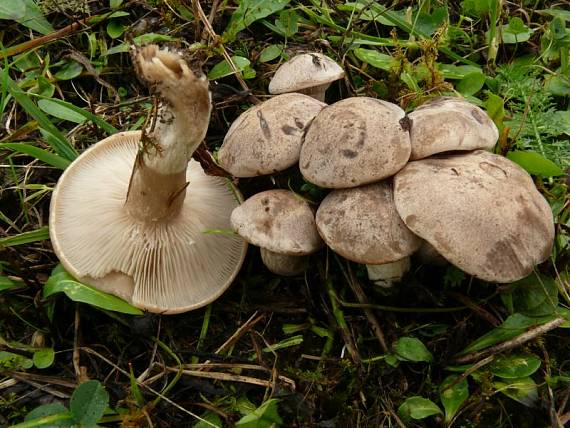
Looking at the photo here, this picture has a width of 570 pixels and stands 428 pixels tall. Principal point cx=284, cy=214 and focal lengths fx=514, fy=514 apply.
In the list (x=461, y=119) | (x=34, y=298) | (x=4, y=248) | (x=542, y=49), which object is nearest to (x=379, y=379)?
(x=461, y=119)

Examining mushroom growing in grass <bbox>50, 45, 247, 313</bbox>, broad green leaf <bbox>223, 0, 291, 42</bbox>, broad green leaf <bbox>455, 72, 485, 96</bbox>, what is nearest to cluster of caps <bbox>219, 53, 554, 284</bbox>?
mushroom growing in grass <bbox>50, 45, 247, 313</bbox>

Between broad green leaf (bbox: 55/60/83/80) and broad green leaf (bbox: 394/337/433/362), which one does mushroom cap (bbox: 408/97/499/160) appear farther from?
broad green leaf (bbox: 55/60/83/80)

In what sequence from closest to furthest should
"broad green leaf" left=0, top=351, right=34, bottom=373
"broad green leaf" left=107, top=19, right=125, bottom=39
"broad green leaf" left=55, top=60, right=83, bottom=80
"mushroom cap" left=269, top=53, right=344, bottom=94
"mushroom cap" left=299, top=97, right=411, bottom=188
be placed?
"mushroom cap" left=299, top=97, right=411, bottom=188
"broad green leaf" left=0, top=351, right=34, bottom=373
"mushroom cap" left=269, top=53, right=344, bottom=94
"broad green leaf" left=55, top=60, right=83, bottom=80
"broad green leaf" left=107, top=19, right=125, bottom=39

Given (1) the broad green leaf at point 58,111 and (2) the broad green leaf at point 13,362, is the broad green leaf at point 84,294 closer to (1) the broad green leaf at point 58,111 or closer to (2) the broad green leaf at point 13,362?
(2) the broad green leaf at point 13,362

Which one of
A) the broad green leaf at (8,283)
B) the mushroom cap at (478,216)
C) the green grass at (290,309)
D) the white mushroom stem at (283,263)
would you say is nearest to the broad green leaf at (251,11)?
the green grass at (290,309)

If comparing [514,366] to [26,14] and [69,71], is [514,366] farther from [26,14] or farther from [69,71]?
[26,14]
